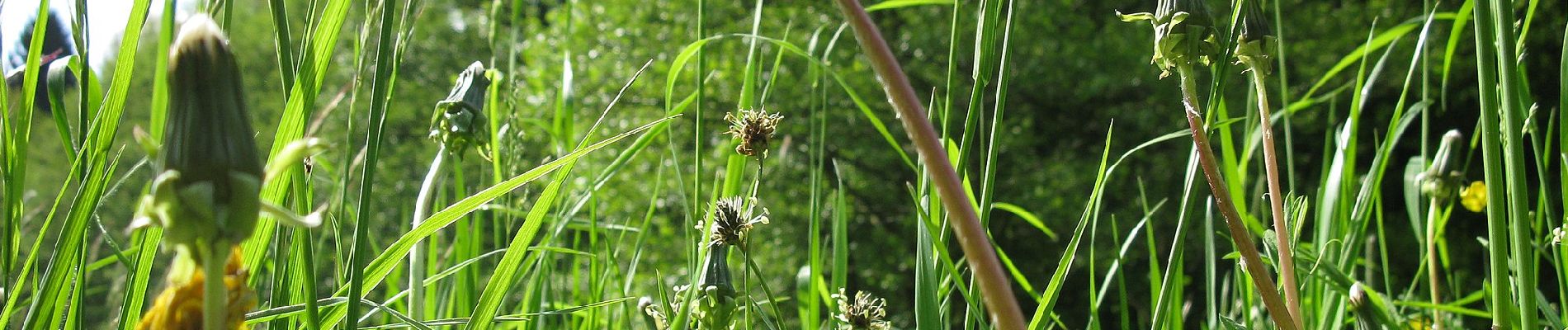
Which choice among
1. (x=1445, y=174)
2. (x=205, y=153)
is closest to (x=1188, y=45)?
(x=205, y=153)

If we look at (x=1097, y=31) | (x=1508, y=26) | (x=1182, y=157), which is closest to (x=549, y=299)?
(x=1508, y=26)

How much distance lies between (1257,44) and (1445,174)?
1.38ft

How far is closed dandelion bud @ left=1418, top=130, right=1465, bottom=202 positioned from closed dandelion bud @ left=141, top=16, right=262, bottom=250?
0.70 metres

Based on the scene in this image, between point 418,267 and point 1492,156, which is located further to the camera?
point 418,267

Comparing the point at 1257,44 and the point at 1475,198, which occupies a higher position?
the point at 1257,44

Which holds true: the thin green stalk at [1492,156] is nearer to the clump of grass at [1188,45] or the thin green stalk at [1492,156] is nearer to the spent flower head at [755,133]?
the clump of grass at [1188,45]

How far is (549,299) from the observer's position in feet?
2.24

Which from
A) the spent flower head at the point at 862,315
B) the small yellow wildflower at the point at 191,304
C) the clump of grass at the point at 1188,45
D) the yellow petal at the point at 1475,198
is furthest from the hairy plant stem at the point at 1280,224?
the yellow petal at the point at 1475,198

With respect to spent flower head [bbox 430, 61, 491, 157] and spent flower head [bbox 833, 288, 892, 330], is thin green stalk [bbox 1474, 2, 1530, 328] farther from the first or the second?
spent flower head [bbox 430, 61, 491, 157]

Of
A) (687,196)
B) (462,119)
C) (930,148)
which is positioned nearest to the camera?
(930,148)

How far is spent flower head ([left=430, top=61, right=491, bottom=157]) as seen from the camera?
0.51 metres

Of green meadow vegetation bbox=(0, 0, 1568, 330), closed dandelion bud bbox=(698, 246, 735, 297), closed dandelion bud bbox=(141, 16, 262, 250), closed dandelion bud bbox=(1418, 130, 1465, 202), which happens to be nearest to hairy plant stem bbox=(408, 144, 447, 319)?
green meadow vegetation bbox=(0, 0, 1568, 330)

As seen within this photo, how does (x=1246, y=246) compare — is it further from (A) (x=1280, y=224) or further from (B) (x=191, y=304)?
(B) (x=191, y=304)

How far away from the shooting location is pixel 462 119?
51cm
